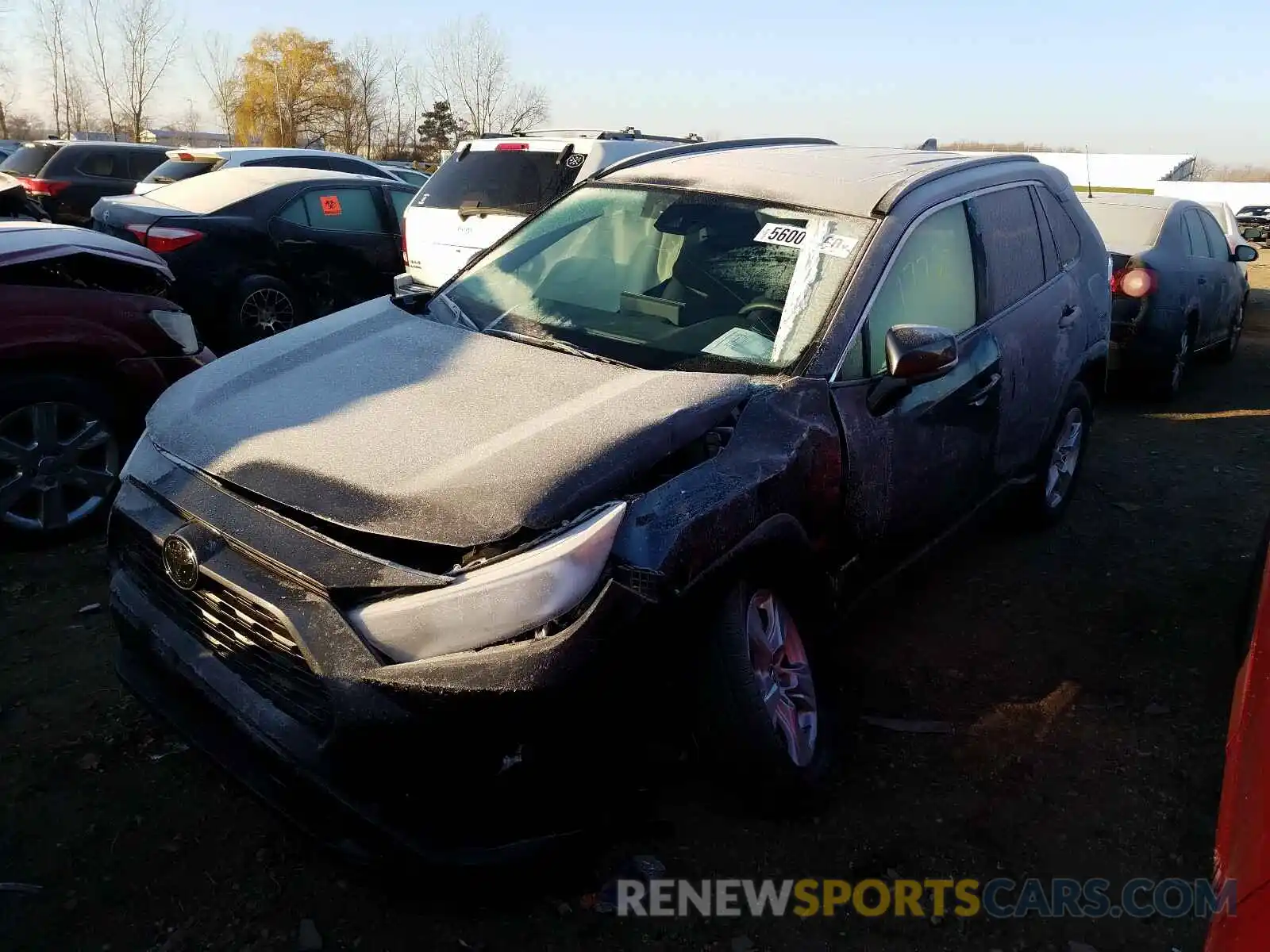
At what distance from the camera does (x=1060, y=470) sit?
5.03 meters

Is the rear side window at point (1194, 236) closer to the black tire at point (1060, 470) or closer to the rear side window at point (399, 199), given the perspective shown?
the black tire at point (1060, 470)

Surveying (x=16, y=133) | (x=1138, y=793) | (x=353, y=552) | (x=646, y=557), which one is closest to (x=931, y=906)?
(x=1138, y=793)

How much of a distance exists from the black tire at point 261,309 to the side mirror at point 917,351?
19.2 feet

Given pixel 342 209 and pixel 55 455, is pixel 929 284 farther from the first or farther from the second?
pixel 342 209

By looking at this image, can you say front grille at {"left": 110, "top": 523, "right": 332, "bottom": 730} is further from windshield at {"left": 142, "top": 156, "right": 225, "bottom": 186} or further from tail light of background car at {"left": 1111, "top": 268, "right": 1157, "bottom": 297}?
windshield at {"left": 142, "top": 156, "right": 225, "bottom": 186}

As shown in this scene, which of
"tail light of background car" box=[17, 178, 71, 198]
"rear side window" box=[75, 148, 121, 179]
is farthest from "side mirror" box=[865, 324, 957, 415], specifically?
"rear side window" box=[75, 148, 121, 179]

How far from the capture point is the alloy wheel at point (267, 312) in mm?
7570

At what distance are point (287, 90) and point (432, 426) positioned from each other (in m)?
58.3

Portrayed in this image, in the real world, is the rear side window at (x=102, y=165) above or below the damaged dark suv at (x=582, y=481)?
above

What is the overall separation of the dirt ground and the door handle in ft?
2.09

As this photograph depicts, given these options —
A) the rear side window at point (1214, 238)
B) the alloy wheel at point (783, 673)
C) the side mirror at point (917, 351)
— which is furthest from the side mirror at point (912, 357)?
the rear side window at point (1214, 238)

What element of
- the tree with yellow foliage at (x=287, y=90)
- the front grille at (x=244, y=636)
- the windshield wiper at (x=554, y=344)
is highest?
the tree with yellow foliage at (x=287, y=90)

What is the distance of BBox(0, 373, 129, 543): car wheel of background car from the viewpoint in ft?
13.7

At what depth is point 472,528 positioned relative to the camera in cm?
215
